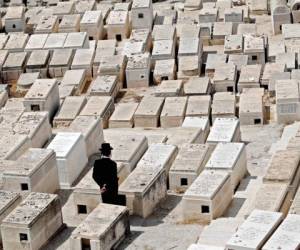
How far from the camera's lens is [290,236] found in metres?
14.9

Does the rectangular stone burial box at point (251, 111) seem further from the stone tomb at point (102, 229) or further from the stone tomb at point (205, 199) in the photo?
the stone tomb at point (102, 229)

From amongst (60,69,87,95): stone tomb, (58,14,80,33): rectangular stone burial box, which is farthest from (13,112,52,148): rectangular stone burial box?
(58,14,80,33): rectangular stone burial box

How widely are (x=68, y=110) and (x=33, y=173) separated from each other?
196 inches

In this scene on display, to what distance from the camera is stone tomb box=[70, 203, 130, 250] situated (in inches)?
626

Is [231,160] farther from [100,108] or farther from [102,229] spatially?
[100,108]

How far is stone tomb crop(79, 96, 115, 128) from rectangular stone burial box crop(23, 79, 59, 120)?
92 cm

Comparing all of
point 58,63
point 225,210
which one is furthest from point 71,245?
point 58,63

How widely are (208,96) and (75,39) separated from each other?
611 cm

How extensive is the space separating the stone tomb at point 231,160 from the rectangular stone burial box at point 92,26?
11165 mm

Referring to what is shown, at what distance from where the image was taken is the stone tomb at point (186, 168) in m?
18.4

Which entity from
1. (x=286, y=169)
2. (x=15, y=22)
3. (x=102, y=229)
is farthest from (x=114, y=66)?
(x=102, y=229)

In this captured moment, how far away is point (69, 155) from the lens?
63.3 ft

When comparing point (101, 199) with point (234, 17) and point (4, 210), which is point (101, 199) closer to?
point (4, 210)

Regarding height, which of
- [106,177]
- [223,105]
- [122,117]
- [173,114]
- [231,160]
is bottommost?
[122,117]
